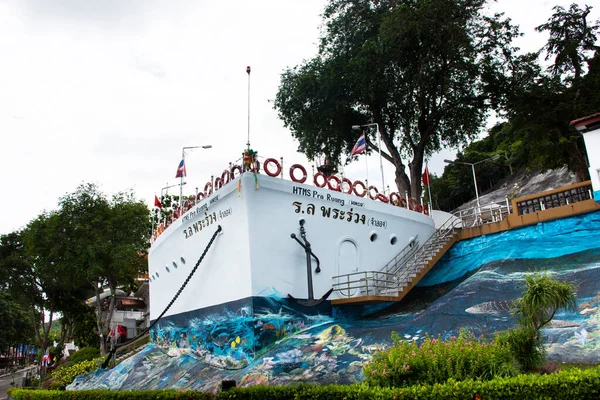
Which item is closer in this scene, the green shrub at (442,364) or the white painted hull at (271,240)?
the green shrub at (442,364)

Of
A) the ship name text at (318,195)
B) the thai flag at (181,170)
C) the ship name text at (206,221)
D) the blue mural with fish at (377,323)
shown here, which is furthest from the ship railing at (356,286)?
the thai flag at (181,170)

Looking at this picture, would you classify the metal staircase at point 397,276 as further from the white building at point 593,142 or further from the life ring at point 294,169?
the white building at point 593,142

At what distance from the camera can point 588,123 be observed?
57.5ft

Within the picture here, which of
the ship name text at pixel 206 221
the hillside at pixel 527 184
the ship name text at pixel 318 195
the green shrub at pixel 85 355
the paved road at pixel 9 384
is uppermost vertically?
the hillside at pixel 527 184

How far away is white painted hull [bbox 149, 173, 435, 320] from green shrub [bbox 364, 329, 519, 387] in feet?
22.3

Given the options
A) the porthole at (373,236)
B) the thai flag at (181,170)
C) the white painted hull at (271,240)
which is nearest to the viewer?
the white painted hull at (271,240)

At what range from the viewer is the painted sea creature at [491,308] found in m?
15.0

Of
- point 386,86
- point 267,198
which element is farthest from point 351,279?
point 386,86

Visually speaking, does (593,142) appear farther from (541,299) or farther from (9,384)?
(9,384)

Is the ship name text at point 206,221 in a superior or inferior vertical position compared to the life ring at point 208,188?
inferior

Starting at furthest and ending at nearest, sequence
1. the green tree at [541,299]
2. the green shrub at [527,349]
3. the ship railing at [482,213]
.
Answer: the ship railing at [482,213] → the green tree at [541,299] → the green shrub at [527,349]

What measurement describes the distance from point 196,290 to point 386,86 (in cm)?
1459

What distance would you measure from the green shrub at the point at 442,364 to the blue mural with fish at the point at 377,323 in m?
2.26

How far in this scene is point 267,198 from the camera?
678 inches
